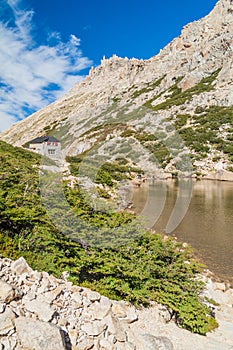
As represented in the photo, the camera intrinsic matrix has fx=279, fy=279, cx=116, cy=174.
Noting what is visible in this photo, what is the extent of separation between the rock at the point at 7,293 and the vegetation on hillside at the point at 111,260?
248 cm

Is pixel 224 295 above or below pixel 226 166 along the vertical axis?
below

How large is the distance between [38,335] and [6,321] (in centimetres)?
68

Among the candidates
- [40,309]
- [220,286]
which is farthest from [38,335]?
[220,286]

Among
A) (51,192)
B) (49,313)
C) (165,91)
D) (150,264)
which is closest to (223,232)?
(150,264)

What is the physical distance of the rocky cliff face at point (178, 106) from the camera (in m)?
68.2

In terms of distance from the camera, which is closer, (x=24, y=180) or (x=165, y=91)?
(x=24, y=180)

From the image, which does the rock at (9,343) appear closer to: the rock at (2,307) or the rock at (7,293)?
the rock at (2,307)

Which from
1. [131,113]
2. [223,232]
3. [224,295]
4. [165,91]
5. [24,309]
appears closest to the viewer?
[24,309]

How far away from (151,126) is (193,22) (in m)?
81.6

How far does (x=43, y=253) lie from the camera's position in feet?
30.7

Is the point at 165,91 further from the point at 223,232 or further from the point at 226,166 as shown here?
the point at 223,232

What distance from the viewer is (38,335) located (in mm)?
5340

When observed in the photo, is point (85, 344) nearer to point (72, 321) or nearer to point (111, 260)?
point (72, 321)

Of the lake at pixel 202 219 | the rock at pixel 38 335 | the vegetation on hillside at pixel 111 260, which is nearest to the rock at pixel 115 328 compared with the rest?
the rock at pixel 38 335
